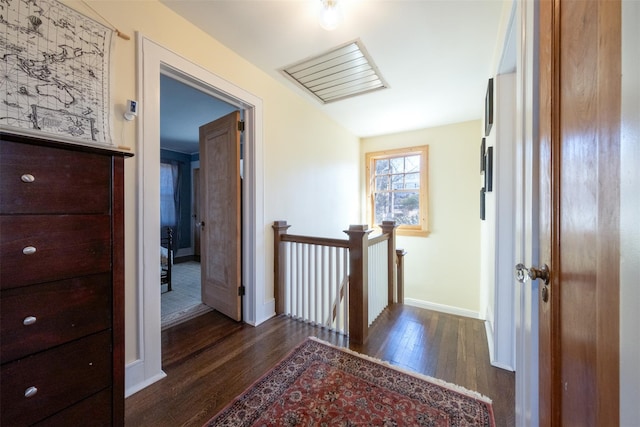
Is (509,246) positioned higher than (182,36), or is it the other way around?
(182,36)

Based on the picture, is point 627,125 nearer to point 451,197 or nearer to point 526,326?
point 526,326

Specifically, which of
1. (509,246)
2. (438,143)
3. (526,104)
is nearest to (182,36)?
(526,104)

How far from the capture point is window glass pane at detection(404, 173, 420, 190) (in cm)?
425

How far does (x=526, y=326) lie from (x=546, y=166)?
0.56 meters

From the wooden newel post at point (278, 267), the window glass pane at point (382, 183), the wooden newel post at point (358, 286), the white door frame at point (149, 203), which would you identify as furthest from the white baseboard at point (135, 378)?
the window glass pane at point (382, 183)

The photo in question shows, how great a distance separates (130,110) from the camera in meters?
1.43

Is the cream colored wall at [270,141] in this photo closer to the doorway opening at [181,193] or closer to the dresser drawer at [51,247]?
the doorway opening at [181,193]

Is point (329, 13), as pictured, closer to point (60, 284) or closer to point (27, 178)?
point (27, 178)

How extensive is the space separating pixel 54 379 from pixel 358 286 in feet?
5.62

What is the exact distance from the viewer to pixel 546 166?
0.71 metres

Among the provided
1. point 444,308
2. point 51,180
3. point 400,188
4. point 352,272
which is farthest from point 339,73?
point 444,308

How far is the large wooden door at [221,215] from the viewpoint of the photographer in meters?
2.34

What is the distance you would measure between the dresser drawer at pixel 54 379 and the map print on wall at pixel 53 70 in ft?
2.97

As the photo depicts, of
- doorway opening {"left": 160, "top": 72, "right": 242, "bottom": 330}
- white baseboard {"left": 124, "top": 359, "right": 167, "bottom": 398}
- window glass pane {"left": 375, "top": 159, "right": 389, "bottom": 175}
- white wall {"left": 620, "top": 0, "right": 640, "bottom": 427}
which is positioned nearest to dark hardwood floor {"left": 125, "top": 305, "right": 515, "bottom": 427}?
white baseboard {"left": 124, "top": 359, "right": 167, "bottom": 398}
